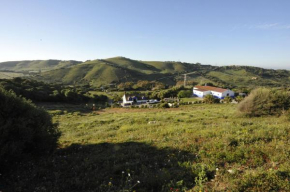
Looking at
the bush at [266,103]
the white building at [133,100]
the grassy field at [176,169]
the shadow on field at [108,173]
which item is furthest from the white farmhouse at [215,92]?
the shadow on field at [108,173]

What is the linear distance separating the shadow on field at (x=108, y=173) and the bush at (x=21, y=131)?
660 millimetres

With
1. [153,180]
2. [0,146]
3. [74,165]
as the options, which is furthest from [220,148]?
[0,146]

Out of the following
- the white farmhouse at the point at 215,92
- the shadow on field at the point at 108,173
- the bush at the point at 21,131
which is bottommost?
the white farmhouse at the point at 215,92

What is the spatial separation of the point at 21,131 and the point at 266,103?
1988 cm

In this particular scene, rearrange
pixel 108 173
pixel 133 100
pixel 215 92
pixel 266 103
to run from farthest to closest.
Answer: pixel 215 92 → pixel 133 100 → pixel 266 103 → pixel 108 173

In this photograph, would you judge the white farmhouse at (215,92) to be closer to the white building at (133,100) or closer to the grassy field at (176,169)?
the white building at (133,100)

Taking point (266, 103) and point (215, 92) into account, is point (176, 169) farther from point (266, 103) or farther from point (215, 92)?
point (215, 92)

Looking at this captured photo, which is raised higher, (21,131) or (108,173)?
(21,131)

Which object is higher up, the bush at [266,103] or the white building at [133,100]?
the bush at [266,103]

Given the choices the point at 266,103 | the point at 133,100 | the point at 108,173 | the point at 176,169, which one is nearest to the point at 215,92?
the point at 133,100

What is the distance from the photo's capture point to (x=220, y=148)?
6.12 metres

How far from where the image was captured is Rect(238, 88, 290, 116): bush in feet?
51.9

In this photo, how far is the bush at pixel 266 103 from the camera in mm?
15833

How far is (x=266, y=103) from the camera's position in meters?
16.0
